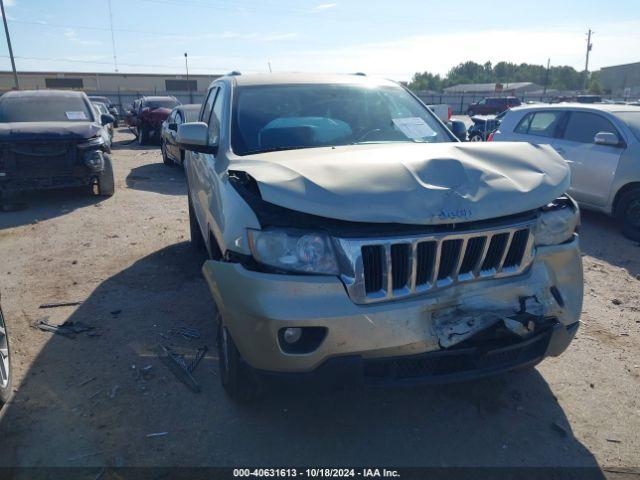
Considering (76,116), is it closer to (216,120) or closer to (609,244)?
(216,120)

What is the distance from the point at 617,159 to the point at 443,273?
549 centimetres

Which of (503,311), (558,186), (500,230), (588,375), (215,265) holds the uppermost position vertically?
(558,186)

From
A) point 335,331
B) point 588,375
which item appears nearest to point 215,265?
point 335,331

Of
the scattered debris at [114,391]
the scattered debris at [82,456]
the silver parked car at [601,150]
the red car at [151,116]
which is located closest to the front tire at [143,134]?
the red car at [151,116]

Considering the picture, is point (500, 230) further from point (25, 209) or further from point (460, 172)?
point (25, 209)

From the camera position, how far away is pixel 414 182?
238cm

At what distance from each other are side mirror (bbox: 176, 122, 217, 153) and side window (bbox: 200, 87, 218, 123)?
1.18 m

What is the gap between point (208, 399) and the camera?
2.98 metres

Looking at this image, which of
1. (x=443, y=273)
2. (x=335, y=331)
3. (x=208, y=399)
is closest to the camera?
(x=335, y=331)

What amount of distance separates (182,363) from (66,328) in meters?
1.22

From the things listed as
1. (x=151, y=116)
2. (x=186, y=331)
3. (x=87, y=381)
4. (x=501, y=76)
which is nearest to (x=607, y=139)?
(x=186, y=331)

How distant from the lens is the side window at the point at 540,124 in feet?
25.0

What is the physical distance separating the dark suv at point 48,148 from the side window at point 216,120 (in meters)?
4.70

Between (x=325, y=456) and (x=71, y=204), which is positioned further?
(x=71, y=204)
